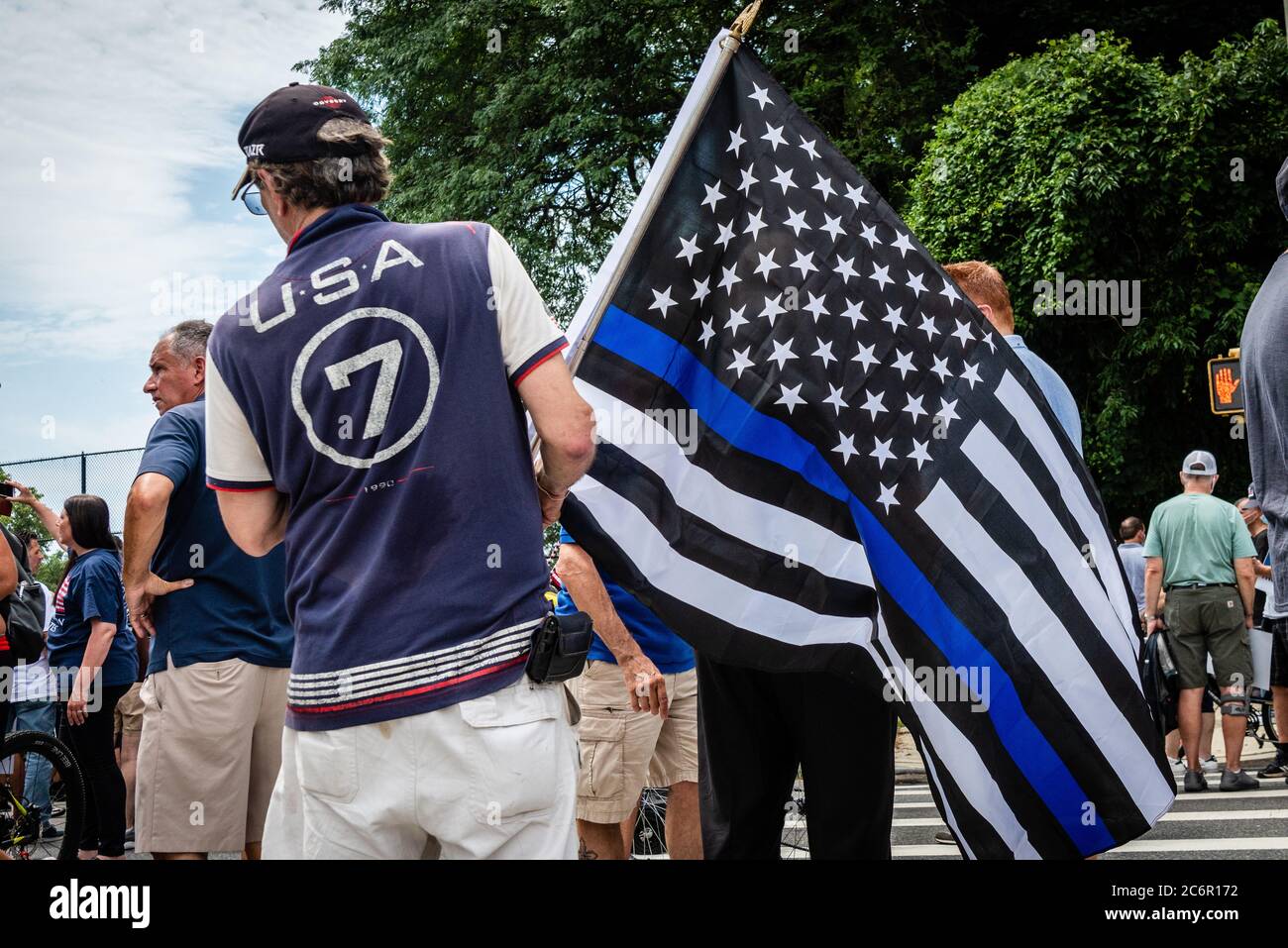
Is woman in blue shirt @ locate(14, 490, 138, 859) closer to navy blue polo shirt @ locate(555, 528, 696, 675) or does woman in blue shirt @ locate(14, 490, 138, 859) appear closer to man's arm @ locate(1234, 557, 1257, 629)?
navy blue polo shirt @ locate(555, 528, 696, 675)

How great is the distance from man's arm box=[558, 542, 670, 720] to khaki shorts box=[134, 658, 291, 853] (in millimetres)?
1146

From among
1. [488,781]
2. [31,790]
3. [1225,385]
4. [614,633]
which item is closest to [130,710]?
[31,790]

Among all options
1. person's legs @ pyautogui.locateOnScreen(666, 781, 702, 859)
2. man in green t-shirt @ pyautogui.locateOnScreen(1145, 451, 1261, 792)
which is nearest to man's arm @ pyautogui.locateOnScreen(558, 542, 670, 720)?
person's legs @ pyautogui.locateOnScreen(666, 781, 702, 859)

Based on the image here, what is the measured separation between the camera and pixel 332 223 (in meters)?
2.59

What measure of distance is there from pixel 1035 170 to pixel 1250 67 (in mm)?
2988

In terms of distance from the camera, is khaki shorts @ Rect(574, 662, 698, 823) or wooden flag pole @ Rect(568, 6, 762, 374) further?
khaki shorts @ Rect(574, 662, 698, 823)

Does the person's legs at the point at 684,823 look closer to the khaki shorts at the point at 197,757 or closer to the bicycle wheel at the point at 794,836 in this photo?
the bicycle wheel at the point at 794,836

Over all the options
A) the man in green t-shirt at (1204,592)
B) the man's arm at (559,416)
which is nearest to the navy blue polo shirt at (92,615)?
the man's arm at (559,416)

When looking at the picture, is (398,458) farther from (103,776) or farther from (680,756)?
(103,776)

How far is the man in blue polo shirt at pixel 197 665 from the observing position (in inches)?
168

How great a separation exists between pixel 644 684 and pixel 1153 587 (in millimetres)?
5558

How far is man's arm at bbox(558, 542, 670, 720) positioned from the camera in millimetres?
4594

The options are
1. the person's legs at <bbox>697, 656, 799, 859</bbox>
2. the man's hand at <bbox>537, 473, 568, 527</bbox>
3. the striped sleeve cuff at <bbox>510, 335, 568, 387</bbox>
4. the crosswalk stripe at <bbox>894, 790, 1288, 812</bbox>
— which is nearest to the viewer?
the striped sleeve cuff at <bbox>510, 335, 568, 387</bbox>
